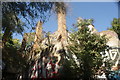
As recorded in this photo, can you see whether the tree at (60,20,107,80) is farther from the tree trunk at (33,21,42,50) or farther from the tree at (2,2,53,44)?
the tree trunk at (33,21,42,50)

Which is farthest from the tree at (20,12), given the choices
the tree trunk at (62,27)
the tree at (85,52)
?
the tree trunk at (62,27)

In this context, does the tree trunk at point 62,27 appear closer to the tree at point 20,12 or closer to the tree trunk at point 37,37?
the tree trunk at point 37,37

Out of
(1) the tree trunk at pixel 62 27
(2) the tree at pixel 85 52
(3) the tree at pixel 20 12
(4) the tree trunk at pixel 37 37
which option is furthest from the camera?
(4) the tree trunk at pixel 37 37

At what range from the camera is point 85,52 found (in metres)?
8.18

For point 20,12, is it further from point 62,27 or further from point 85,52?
point 62,27

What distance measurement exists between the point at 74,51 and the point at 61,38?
3.40m

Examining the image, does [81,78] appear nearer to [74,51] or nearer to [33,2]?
[74,51]

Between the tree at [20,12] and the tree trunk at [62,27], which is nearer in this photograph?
the tree at [20,12]

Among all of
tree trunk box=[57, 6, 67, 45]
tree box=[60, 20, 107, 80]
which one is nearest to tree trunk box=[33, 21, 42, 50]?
tree trunk box=[57, 6, 67, 45]

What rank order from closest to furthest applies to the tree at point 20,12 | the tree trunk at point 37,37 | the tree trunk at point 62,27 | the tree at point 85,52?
the tree at point 20,12
the tree at point 85,52
the tree trunk at point 62,27
the tree trunk at point 37,37

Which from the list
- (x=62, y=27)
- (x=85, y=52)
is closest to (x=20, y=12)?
(x=85, y=52)

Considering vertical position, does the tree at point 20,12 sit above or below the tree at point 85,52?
above

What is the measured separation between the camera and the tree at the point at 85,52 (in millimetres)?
8141

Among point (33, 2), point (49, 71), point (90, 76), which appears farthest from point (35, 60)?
point (33, 2)
